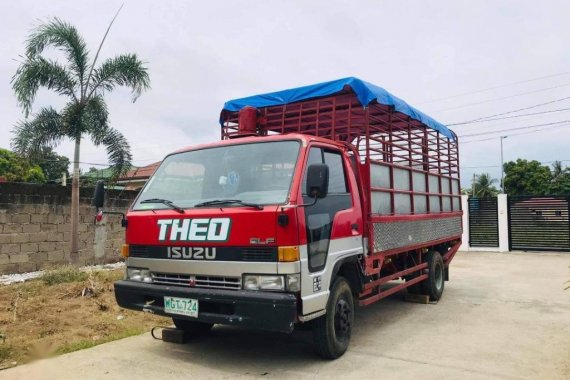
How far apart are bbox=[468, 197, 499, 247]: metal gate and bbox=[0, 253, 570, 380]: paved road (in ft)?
29.2

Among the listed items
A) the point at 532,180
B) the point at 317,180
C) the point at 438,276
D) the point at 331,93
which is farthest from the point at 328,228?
the point at 532,180

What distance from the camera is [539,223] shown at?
14.4 m

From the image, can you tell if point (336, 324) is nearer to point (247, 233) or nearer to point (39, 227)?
point (247, 233)

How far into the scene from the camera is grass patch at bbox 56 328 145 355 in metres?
4.55

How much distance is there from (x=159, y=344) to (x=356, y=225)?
95.3 inches

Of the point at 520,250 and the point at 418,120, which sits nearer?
the point at 418,120

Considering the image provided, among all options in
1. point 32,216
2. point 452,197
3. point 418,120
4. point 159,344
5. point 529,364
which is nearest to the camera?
point 529,364

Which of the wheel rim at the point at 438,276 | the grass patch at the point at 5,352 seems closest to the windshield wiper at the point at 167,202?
the grass patch at the point at 5,352

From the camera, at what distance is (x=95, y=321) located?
5.58 metres

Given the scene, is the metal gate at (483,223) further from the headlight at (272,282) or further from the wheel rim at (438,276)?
the headlight at (272,282)

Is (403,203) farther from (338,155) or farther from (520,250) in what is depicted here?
(520,250)

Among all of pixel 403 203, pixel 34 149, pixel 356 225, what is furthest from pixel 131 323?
pixel 34 149

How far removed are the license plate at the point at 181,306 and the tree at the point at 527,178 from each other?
3942cm

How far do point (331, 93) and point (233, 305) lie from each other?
2647mm
